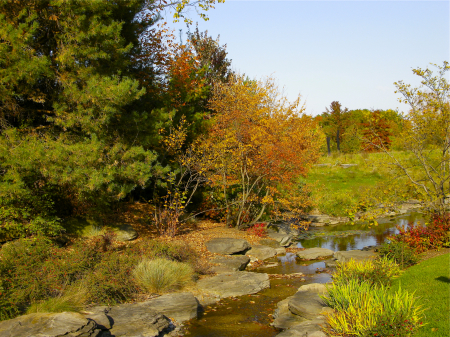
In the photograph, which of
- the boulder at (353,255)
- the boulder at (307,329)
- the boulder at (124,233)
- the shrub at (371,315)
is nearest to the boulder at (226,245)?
the boulder at (124,233)

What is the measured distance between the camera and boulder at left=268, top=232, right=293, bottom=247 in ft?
47.5

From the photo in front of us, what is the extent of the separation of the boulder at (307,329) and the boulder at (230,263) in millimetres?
4342

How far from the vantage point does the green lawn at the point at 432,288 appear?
4.93 meters

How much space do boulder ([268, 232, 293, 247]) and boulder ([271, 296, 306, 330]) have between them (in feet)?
23.1

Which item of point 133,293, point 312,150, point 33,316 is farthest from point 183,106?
point 33,316

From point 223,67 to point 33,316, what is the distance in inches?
652

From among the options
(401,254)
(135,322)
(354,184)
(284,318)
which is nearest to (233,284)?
(284,318)

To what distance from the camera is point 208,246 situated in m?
12.0

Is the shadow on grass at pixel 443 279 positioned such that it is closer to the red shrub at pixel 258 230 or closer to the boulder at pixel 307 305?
the boulder at pixel 307 305

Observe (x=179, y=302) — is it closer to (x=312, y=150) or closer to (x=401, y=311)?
(x=401, y=311)

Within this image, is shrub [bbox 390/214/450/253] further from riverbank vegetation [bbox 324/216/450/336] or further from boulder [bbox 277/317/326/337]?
boulder [bbox 277/317/326/337]

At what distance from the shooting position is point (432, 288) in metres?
6.54

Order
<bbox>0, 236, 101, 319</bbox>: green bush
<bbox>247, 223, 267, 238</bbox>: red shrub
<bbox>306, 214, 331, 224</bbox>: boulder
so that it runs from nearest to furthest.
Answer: <bbox>0, 236, 101, 319</bbox>: green bush, <bbox>247, 223, 267, 238</bbox>: red shrub, <bbox>306, 214, 331, 224</bbox>: boulder

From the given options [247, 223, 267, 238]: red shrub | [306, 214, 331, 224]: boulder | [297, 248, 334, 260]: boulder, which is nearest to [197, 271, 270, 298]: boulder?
[297, 248, 334, 260]: boulder
